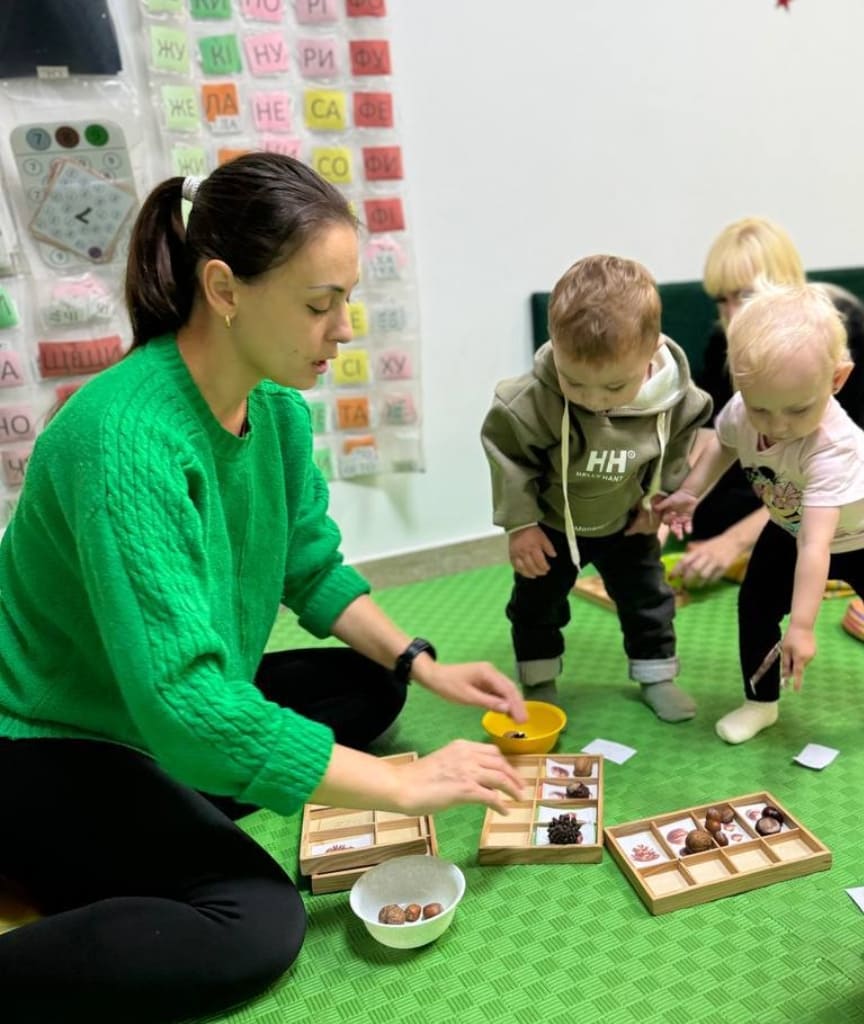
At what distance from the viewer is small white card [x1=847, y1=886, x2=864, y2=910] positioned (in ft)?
3.31

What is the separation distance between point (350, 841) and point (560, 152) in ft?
5.09

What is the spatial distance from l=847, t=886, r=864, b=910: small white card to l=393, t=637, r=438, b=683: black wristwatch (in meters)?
0.56

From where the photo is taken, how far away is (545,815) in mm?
1208

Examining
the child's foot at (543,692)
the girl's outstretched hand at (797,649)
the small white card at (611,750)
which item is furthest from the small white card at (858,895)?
the child's foot at (543,692)

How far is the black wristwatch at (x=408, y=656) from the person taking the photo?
1.14 m

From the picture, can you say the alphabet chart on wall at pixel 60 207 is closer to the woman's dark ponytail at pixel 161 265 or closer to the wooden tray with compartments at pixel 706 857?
the woman's dark ponytail at pixel 161 265

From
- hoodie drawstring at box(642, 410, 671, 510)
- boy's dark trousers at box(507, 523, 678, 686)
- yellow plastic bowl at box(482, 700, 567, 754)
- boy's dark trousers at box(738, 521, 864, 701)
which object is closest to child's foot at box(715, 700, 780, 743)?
boy's dark trousers at box(738, 521, 864, 701)

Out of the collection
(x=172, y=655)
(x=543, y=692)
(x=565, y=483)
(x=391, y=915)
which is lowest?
(x=543, y=692)

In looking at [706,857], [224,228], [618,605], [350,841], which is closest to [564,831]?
[706,857]

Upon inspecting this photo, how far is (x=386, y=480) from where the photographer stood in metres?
2.04

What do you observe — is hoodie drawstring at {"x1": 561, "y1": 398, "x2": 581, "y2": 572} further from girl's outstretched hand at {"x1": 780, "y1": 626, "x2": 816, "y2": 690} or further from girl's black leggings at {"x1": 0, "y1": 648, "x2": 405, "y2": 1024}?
girl's black leggings at {"x1": 0, "y1": 648, "x2": 405, "y2": 1024}

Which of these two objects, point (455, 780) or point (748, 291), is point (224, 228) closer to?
A: point (455, 780)

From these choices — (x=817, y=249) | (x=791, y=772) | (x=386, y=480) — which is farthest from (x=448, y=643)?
(x=817, y=249)

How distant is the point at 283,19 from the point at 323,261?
1.11 metres
